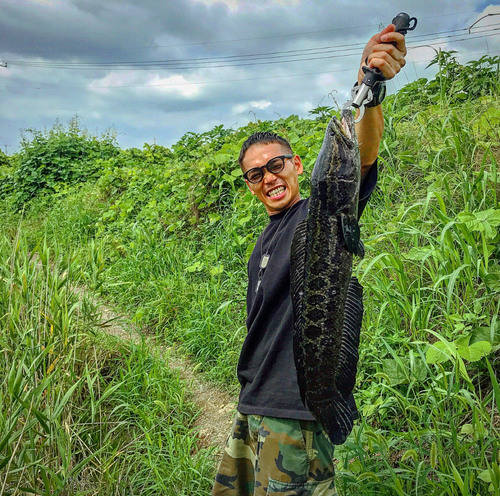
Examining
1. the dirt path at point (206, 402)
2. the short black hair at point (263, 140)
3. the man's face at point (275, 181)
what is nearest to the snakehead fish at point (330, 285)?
the man's face at point (275, 181)

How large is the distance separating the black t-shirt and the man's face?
59 mm

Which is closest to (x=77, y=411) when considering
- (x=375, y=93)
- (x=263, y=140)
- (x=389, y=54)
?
(x=263, y=140)

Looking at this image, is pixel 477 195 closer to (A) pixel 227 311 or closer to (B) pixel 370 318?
(B) pixel 370 318

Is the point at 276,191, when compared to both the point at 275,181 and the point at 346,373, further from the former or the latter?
the point at 346,373

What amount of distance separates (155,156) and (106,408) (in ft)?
Result: 28.0

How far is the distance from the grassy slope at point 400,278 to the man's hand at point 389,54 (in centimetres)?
142

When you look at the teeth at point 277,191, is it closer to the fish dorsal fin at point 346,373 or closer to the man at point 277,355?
the man at point 277,355

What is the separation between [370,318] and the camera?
3189 millimetres

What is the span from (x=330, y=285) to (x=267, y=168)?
30.6 inches

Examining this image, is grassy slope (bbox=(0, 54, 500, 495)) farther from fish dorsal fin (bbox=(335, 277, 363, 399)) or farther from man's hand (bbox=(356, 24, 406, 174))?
man's hand (bbox=(356, 24, 406, 174))

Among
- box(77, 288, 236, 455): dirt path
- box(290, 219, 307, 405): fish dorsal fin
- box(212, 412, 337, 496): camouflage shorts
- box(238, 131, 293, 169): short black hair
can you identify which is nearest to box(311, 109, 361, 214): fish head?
box(290, 219, 307, 405): fish dorsal fin

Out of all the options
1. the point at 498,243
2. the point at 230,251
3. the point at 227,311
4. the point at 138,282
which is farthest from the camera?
the point at 138,282

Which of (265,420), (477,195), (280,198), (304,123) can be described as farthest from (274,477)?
(304,123)

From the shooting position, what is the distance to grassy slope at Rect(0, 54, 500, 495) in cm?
226
